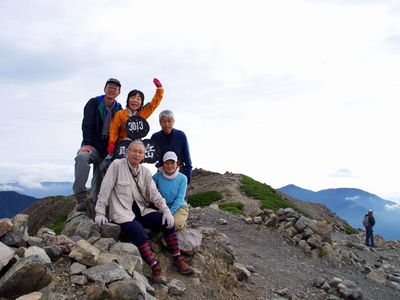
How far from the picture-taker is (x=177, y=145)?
10.9 meters

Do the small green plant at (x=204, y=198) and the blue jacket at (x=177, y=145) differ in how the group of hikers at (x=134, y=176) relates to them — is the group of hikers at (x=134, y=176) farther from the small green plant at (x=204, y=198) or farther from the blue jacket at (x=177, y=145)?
the small green plant at (x=204, y=198)

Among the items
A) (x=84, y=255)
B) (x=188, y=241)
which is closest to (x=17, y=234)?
(x=84, y=255)

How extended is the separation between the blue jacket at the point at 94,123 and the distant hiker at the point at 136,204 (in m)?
1.71

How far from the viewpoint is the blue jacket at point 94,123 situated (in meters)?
10.4

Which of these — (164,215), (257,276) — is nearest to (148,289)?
(164,215)

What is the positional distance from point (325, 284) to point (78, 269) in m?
10.0

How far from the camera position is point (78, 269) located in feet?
24.3

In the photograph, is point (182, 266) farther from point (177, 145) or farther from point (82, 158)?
point (82, 158)

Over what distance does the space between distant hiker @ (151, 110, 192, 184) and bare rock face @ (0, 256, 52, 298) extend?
4.74 meters

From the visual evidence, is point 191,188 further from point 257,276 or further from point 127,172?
point 127,172

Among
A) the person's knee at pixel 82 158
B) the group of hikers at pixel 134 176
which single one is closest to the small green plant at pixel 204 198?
the group of hikers at pixel 134 176

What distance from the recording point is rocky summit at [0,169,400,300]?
6.91 metres

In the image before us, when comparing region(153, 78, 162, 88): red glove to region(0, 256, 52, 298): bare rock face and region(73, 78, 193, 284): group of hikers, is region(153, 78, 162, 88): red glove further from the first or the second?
region(0, 256, 52, 298): bare rock face

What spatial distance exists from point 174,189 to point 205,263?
7.41 ft
